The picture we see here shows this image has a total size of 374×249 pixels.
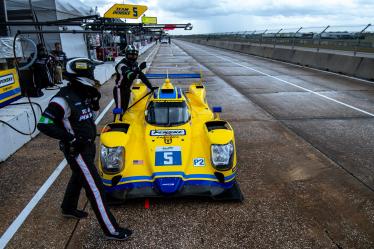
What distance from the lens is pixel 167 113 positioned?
505 cm

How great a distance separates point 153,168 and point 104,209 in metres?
0.95

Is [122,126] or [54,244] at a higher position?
[122,126]

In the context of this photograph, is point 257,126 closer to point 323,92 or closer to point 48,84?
point 323,92

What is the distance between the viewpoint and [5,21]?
8414mm

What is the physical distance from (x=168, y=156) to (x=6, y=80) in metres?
5.43

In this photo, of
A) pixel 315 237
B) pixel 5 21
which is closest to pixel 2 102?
pixel 5 21

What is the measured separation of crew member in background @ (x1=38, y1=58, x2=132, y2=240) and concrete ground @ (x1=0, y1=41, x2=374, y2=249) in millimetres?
435

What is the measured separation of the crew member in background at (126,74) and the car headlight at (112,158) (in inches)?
118

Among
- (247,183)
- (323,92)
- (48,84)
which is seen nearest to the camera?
(247,183)

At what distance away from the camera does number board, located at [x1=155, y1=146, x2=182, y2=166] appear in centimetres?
432

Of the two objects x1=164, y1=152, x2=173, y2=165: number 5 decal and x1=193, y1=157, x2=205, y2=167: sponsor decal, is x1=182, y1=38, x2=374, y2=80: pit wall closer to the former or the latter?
x1=193, y1=157, x2=205, y2=167: sponsor decal

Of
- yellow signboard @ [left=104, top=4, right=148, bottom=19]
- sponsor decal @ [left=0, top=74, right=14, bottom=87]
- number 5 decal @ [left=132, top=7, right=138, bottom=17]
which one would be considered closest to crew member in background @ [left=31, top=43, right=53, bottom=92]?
sponsor decal @ [left=0, top=74, right=14, bottom=87]

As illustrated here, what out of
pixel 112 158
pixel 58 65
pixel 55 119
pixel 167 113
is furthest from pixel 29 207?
pixel 58 65

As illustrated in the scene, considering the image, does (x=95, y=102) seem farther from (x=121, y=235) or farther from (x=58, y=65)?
(x=58, y=65)
